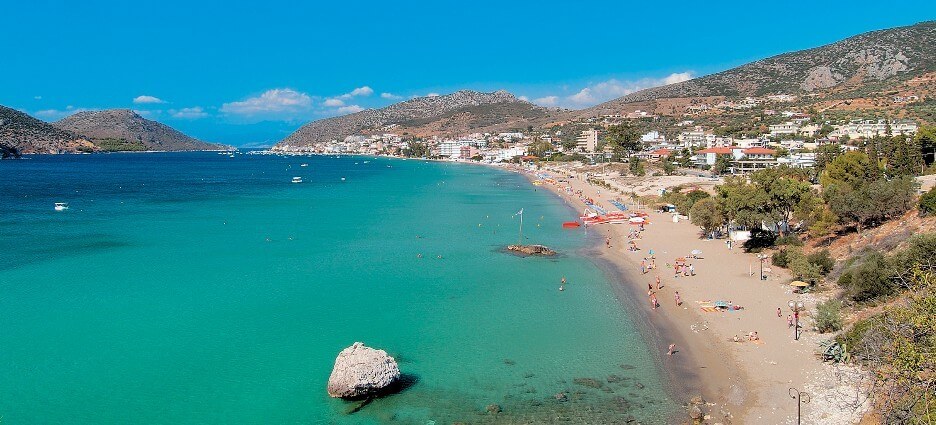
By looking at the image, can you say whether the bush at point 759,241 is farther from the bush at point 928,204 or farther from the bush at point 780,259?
the bush at point 928,204

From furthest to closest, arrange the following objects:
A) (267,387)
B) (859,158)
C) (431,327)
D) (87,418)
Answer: (859,158), (431,327), (267,387), (87,418)

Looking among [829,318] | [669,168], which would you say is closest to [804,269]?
[829,318]

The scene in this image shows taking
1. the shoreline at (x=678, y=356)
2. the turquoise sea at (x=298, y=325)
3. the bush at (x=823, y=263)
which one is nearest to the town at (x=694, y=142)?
the bush at (x=823, y=263)

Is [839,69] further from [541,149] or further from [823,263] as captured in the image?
[823,263]

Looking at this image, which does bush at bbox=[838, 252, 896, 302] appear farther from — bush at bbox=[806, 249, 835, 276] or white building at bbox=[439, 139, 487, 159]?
white building at bbox=[439, 139, 487, 159]

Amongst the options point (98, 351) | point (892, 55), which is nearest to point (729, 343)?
point (98, 351)

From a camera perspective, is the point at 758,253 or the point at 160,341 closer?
the point at 160,341

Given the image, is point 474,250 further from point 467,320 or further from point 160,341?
point 160,341

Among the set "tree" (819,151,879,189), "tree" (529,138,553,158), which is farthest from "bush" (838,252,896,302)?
"tree" (529,138,553,158)
